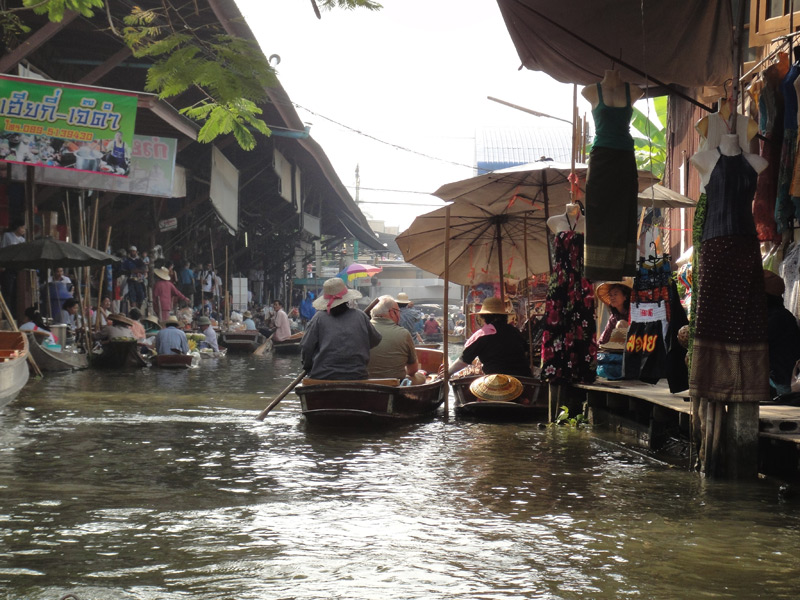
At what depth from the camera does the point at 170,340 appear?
18.2 metres

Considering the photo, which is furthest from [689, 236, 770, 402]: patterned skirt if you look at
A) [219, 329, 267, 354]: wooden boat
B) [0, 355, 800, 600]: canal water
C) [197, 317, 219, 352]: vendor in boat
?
[219, 329, 267, 354]: wooden boat

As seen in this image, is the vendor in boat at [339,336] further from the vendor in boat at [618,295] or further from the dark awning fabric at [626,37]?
the dark awning fabric at [626,37]

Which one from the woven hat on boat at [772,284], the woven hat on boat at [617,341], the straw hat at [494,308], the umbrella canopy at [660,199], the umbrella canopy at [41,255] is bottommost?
the woven hat on boat at [617,341]

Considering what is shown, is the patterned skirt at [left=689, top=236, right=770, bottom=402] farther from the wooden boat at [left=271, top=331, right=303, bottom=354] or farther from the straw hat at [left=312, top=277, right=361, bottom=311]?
the wooden boat at [left=271, top=331, right=303, bottom=354]

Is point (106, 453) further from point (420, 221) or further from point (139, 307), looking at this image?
point (139, 307)

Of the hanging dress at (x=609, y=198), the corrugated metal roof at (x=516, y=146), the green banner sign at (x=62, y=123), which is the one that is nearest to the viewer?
the hanging dress at (x=609, y=198)

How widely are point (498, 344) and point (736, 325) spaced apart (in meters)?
5.07

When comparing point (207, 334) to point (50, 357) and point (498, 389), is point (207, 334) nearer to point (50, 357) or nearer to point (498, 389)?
point (50, 357)

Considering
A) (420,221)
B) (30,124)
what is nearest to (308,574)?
(420,221)

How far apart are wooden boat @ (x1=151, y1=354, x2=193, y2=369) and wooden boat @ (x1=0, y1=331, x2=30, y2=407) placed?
17.2 ft

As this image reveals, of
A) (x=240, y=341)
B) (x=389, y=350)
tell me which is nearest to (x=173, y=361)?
(x=240, y=341)

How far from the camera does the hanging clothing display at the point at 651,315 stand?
29.5 feet

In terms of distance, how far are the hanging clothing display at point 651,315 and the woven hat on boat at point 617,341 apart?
51 centimetres

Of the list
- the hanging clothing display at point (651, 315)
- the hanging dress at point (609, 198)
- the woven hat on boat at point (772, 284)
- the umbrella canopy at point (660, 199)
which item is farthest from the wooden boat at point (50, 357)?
the woven hat on boat at point (772, 284)
